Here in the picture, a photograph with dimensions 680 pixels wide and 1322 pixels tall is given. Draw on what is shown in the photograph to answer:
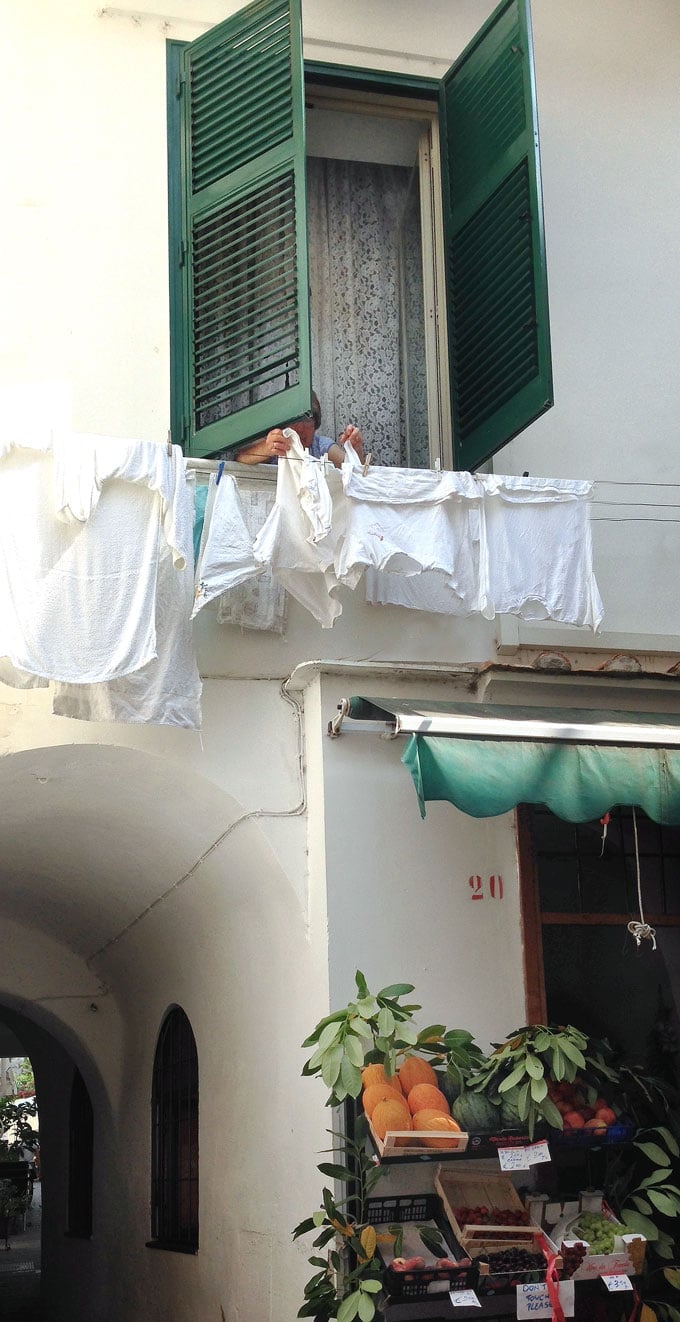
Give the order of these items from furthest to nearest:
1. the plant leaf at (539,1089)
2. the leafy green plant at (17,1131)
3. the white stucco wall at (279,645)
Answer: the leafy green plant at (17,1131) < the white stucco wall at (279,645) < the plant leaf at (539,1089)

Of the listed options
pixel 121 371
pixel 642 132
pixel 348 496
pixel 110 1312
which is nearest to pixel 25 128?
pixel 121 371

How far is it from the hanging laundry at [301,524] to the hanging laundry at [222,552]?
0.06m

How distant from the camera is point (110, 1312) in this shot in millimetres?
9766

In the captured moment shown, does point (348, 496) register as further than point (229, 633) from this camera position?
No

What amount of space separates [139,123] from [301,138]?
98cm

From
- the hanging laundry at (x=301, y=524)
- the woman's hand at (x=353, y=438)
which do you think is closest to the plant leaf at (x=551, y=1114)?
the hanging laundry at (x=301, y=524)

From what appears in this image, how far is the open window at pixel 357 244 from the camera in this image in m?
6.39

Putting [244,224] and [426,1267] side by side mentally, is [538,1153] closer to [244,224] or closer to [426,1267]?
[426,1267]

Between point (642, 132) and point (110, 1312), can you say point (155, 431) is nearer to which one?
point (642, 132)

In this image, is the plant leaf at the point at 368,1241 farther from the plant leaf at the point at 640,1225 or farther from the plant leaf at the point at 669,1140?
the plant leaf at the point at 669,1140

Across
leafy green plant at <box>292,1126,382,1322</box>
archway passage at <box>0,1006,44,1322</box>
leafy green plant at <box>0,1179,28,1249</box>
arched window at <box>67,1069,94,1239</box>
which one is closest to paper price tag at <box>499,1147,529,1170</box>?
leafy green plant at <box>292,1126,382,1322</box>

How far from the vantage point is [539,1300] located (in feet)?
17.4

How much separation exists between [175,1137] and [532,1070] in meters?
3.95

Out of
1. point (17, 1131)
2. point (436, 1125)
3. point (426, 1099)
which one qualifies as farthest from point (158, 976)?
point (17, 1131)
